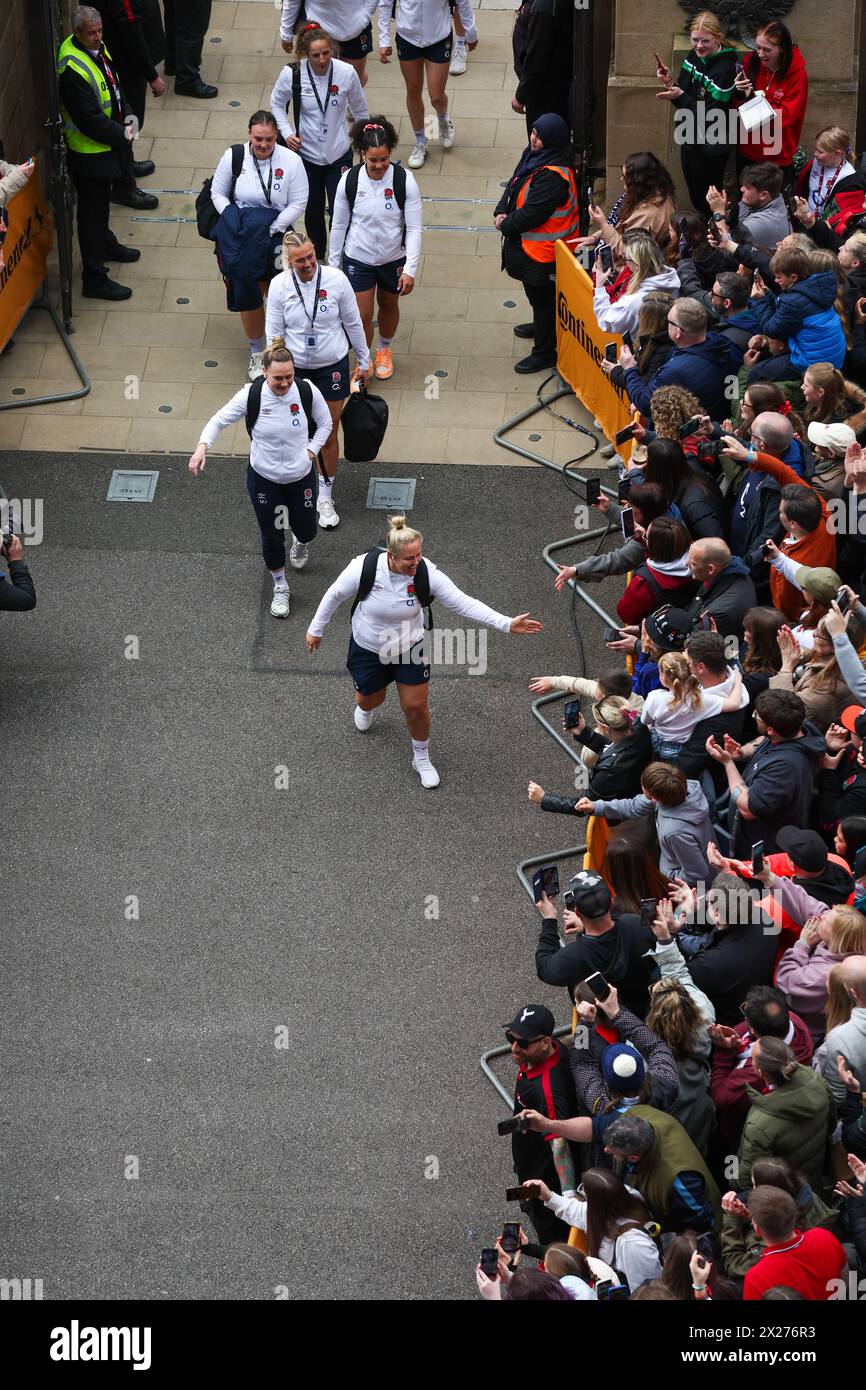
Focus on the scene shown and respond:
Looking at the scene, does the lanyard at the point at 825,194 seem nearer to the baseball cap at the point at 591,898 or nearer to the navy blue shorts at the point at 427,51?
the navy blue shorts at the point at 427,51

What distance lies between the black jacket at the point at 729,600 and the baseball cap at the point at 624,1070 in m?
2.52

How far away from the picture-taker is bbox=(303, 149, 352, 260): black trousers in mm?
13555

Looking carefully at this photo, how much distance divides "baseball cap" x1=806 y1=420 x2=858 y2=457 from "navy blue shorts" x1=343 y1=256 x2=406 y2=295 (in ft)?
13.5

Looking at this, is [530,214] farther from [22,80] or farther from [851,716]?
[851,716]

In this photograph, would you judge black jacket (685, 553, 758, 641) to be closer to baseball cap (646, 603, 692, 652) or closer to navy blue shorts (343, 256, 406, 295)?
baseball cap (646, 603, 692, 652)

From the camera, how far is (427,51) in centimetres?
1456

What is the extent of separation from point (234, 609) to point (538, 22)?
4798 mm

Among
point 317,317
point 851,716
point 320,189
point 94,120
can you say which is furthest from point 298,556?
point 851,716

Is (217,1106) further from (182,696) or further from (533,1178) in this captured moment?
(182,696)

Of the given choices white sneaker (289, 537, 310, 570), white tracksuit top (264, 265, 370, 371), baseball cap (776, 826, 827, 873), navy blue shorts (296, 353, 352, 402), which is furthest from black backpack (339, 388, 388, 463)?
baseball cap (776, 826, 827, 873)

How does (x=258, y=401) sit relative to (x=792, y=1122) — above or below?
above

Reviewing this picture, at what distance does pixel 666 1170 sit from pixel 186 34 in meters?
11.3

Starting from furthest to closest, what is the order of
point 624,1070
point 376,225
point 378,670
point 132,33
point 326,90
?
1. point 132,33
2. point 326,90
3. point 376,225
4. point 378,670
5. point 624,1070

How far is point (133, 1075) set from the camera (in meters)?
9.02
